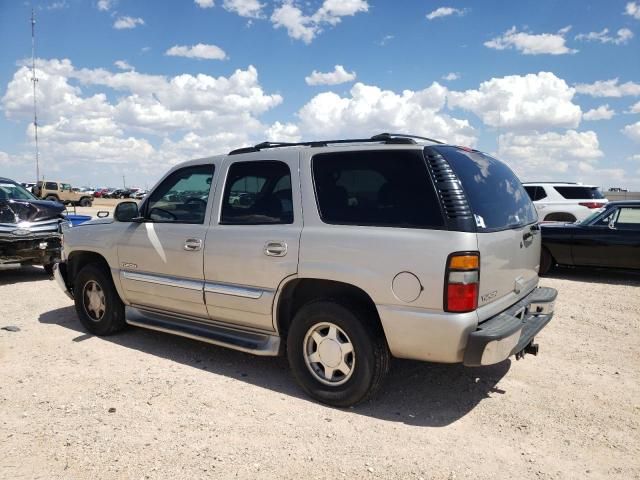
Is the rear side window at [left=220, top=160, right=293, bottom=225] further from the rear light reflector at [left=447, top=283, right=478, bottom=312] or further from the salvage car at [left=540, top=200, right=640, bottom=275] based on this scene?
the salvage car at [left=540, top=200, right=640, bottom=275]

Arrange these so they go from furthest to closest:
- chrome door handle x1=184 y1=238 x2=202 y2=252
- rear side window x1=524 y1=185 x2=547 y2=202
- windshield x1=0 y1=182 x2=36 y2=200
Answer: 1. rear side window x1=524 y1=185 x2=547 y2=202
2. windshield x1=0 y1=182 x2=36 y2=200
3. chrome door handle x1=184 y1=238 x2=202 y2=252

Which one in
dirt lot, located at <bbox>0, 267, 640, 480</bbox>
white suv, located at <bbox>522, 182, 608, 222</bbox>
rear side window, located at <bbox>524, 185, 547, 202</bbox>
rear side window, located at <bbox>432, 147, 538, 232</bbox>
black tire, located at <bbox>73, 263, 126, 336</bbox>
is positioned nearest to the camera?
dirt lot, located at <bbox>0, 267, 640, 480</bbox>

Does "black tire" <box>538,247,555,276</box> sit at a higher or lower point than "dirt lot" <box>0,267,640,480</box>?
higher

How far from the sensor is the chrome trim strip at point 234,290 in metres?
4.02

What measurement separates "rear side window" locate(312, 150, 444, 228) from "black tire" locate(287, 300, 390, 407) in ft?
2.13

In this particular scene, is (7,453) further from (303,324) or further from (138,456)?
(303,324)

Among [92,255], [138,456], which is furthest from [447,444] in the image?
[92,255]

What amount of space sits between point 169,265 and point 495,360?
9.47 feet

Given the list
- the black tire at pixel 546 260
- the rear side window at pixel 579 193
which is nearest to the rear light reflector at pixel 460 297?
the black tire at pixel 546 260

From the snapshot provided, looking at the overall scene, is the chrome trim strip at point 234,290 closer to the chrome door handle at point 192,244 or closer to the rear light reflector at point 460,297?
the chrome door handle at point 192,244

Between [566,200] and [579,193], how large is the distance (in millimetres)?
382

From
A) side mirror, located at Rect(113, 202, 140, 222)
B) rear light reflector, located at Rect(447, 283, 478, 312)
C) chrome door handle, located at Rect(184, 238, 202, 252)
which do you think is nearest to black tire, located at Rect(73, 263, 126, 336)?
side mirror, located at Rect(113, 202, 140, 222)

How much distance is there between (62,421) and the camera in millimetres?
3471

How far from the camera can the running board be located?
4059 mm
